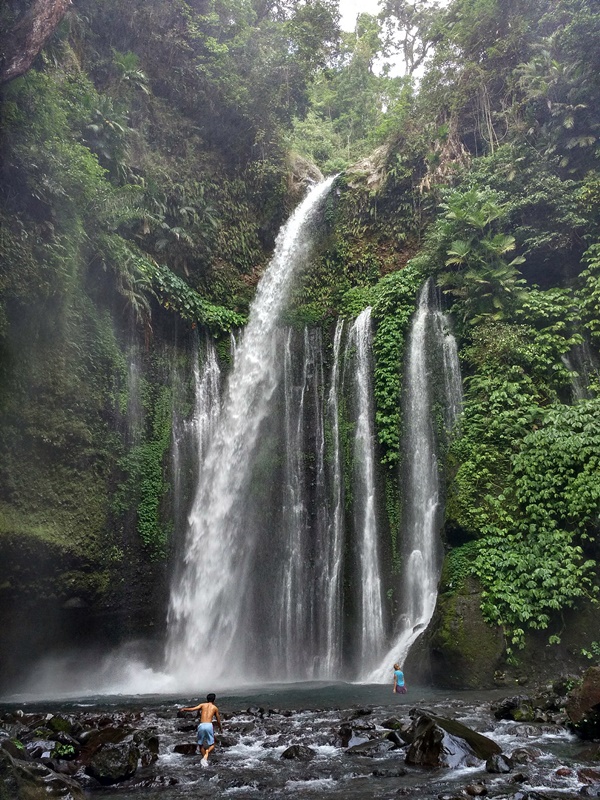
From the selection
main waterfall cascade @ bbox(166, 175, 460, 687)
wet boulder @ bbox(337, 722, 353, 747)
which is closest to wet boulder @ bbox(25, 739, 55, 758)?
wet boulder @ bbox(337, 722, 353, 747)

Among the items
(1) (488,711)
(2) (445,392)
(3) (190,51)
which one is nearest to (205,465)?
(2) (445,392)

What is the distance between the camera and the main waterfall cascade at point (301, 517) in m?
13.8

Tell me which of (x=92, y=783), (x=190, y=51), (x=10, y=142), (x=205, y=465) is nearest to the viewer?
(x=92, y=783)

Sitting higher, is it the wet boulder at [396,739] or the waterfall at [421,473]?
the waterfall at [421,473]

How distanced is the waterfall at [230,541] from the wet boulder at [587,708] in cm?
905

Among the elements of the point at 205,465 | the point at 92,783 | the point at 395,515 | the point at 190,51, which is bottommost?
the point at 92,783

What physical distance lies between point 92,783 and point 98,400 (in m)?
10.0

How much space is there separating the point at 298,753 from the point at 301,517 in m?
9.24

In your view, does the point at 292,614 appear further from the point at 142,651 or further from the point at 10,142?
the point at 10,142

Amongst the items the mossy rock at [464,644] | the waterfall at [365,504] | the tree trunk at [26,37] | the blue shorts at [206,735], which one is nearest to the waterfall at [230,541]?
the waterfall at [365,504]

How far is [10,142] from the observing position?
12188 mm

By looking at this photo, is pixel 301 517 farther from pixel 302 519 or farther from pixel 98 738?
pixel 98 738

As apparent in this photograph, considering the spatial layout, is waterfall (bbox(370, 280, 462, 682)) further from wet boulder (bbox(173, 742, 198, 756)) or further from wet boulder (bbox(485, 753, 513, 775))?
wet boulder (bbox(485, 753, 513, 775))

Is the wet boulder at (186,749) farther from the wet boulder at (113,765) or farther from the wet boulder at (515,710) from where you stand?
the wet boulder at (515,710)
